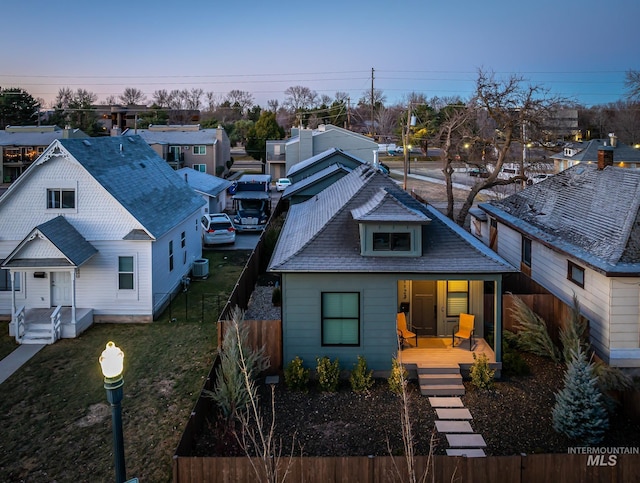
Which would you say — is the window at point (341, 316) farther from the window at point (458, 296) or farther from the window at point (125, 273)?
the window at point (125, 273)

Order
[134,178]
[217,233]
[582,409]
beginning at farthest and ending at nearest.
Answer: [217,233] → [134,178] → [582,409]

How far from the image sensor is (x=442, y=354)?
14844 millimetres

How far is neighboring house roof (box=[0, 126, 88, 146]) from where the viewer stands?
190ft

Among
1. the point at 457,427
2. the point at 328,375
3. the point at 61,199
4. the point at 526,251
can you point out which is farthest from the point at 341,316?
the point at 61,199

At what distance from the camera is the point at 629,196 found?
1648 cm

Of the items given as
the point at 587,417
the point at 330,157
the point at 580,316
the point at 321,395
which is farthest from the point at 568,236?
the point at 330,157

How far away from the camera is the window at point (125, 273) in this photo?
1880 centimetres

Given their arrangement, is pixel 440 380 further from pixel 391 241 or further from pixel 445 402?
pixel 391 241

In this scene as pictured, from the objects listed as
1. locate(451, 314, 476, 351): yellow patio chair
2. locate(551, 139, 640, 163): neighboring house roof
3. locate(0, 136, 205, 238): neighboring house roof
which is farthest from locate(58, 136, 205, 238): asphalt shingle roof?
locate(551, 139, 640, 163): neighboring house roof

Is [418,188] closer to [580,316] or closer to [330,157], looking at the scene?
[330,157]

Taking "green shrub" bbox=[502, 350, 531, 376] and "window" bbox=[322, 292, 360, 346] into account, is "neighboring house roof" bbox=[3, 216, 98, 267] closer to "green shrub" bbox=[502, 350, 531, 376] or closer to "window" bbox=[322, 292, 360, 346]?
"window" bbox=[322, 292, 360, 346]

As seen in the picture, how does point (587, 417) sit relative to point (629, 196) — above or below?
below

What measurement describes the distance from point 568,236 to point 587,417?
7.99 metres

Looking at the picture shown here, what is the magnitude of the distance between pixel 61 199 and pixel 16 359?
19.5 ft
